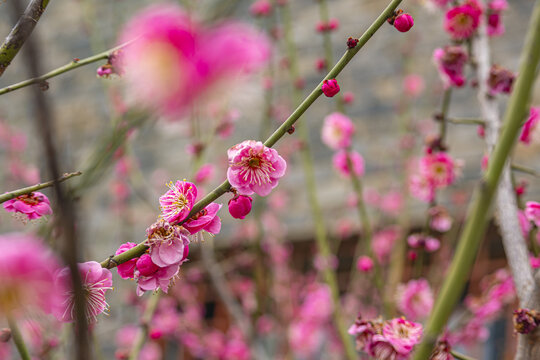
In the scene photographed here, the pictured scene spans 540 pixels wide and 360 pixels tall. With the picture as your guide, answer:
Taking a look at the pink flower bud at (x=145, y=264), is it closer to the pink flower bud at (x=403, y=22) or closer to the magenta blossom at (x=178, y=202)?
the magenta blossom at (x=178, y=202)

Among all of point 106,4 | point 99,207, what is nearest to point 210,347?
point 99,207

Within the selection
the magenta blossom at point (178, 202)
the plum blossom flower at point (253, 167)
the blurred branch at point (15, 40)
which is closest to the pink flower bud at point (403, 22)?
the plum blossom flower at point (253, 167)

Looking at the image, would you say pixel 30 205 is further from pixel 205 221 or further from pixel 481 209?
pixel 481 209

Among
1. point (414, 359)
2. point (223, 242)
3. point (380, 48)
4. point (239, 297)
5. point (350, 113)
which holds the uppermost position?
point (380, 48)

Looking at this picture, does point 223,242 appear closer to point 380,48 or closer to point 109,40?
point 380,48

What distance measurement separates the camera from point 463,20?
3.63 feet

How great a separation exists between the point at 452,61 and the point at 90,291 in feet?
2.90

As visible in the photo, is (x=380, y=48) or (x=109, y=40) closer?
(x=380, y=48)

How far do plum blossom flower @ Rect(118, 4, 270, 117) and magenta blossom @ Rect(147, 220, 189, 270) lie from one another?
256 mm

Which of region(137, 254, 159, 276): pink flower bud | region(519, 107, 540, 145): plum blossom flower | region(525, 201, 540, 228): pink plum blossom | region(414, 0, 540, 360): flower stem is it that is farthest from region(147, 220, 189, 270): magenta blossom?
region(519, 107, 540, 145): plum blossom flower

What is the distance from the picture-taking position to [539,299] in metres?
0.75

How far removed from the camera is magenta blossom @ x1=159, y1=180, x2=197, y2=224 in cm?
64

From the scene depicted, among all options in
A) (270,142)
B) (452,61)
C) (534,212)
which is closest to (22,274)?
(270,142)

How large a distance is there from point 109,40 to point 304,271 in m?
1.88
